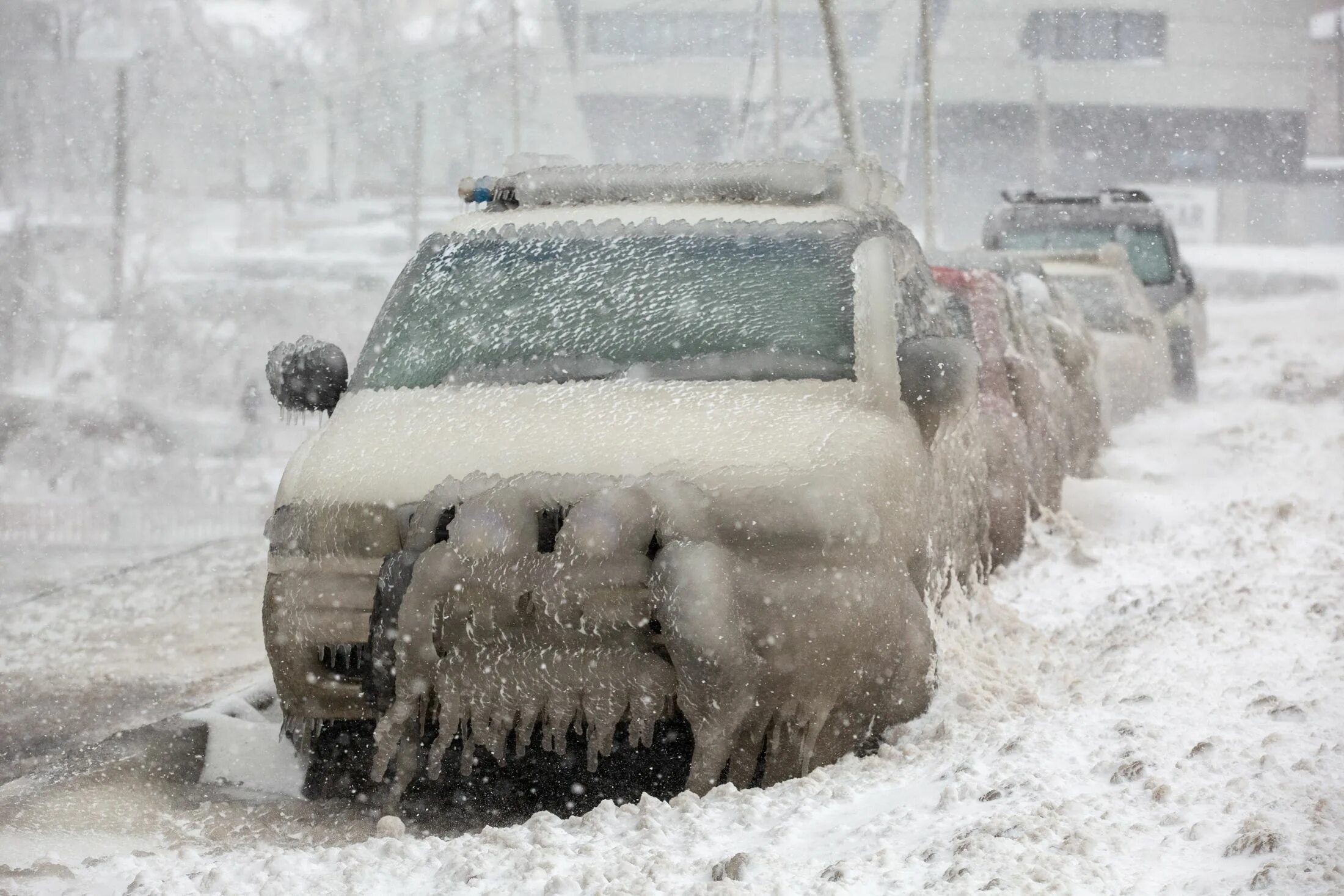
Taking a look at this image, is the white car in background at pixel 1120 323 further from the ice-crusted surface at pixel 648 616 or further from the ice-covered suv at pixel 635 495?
the ice-crusted surface at pixel 648 616

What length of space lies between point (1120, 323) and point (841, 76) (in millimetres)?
7021

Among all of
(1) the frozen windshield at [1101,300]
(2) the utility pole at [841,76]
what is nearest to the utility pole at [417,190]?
(2) the utility pole at [841,76]

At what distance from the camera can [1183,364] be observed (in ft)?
49.6

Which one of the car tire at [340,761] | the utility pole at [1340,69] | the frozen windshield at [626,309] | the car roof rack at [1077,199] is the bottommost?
the car tire at [340,761]

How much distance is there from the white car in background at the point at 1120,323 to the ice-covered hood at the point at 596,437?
25.7 ft

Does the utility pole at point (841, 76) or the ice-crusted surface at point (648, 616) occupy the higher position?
the utility pole at point (841, 76)

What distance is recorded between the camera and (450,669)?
4105 mm

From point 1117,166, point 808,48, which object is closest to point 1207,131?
point 1117,166

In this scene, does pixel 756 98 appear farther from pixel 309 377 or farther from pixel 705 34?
pixel 309 377

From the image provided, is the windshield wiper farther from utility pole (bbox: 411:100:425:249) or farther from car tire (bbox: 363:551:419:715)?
utility pole (bbox: 411:100:425:249)

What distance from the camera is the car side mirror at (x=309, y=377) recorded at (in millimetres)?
5207

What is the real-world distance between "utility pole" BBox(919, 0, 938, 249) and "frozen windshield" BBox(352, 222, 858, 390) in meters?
17.7

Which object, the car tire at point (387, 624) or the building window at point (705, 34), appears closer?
the car tire at point (387, 624)

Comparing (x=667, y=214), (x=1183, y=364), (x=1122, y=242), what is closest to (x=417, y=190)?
(x=1122, y=242)
